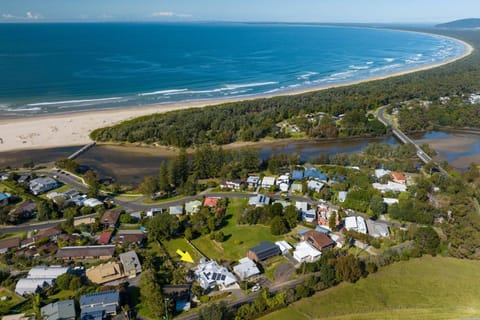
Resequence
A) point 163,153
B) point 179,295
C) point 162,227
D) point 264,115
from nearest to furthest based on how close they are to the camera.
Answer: point 179,295 < point 162,227 < point 163,153 < point 264,115

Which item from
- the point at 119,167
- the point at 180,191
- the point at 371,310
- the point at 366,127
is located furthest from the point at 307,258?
the point at 366,127

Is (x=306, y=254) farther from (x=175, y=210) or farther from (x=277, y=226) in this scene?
(x=175, y=210)

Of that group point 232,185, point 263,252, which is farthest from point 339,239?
point 232,185

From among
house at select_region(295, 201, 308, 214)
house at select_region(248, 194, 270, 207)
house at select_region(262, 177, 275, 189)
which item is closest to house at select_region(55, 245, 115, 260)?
house at select_region(248, 194, 270, 207)

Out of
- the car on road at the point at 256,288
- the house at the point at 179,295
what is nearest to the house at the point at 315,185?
the car on road at the point at 256,288

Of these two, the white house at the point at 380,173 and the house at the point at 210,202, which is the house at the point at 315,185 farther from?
the house at the point at 210,202

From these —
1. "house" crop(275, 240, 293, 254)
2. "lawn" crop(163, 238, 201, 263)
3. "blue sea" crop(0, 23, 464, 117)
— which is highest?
"blue sea" crop(0, 23, 464, 117)

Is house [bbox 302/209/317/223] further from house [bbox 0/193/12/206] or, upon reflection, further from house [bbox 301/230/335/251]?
house [bbox 0/193/12/206]
